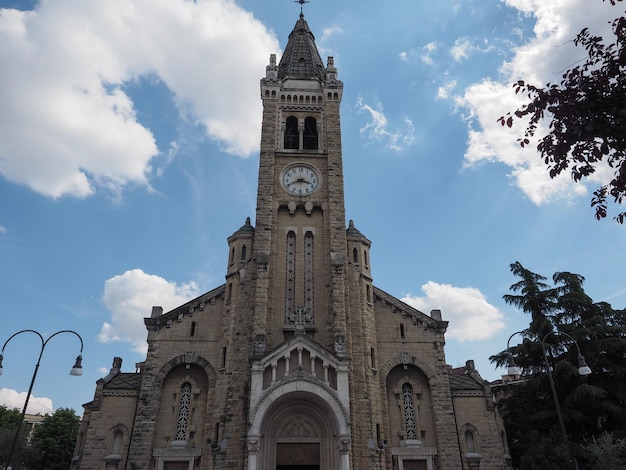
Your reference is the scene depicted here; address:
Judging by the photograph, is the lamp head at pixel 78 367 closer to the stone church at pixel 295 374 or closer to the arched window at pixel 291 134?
the stone church at pixel 295 374

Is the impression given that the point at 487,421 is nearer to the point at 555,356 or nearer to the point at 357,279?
the point at 555,356

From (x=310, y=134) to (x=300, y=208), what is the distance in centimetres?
702

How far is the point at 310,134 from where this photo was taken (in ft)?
111

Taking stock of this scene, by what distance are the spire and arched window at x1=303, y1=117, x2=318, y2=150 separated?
146 inches

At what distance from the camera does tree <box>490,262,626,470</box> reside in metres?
25.1

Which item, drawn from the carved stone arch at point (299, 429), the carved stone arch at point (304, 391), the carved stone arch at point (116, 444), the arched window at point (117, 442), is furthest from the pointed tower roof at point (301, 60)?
the arched window at point (117, 442)

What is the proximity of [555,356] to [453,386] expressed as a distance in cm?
694

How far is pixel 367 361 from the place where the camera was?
25953mm

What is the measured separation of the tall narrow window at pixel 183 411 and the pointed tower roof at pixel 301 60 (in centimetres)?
2316

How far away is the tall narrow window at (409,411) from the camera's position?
26.2m

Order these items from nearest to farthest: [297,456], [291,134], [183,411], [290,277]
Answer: [297,456] → [183,411] → [290,277] → [291,134]

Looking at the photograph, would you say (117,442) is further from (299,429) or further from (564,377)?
(564,377)

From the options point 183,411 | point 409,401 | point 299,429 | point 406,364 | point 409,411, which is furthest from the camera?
point 406,364

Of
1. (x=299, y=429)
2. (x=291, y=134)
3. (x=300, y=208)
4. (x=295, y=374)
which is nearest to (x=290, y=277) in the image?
(x=300, y=208)
